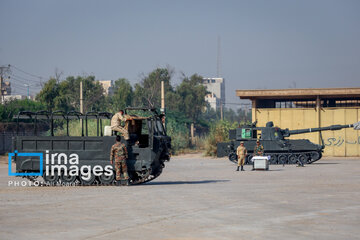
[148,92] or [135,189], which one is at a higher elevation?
[148,92]

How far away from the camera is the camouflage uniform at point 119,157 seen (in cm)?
2158

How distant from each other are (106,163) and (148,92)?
70638mm

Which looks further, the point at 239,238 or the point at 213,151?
the point at 213,151

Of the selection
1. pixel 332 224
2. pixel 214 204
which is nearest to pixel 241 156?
pixel 214 204

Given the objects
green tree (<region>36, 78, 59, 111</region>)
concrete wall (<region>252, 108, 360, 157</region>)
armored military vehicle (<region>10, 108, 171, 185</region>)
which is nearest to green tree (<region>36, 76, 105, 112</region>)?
green tree (<region>36, 78, 59, 111</region>)

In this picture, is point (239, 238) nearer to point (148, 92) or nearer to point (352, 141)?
point (352, 141)

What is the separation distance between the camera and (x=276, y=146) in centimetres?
4006

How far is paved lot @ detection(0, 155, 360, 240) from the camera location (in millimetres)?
10883

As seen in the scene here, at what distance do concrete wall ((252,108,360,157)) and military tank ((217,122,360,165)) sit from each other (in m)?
10.5

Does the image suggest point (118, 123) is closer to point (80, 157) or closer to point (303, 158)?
point (80, 157)

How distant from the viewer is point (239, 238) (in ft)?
33.7

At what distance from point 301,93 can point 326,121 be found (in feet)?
10.4

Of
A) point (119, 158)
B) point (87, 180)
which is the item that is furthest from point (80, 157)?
point (119, 158)

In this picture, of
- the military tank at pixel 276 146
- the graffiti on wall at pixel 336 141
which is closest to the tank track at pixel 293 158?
the military tank at pixel 276 146
